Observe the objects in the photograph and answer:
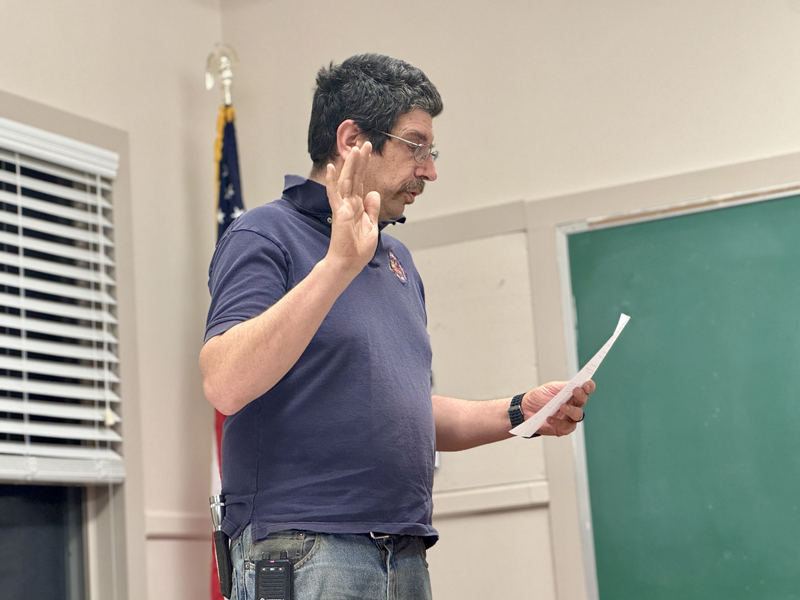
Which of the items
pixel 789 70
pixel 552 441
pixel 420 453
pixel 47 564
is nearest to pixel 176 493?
pixel 47 564

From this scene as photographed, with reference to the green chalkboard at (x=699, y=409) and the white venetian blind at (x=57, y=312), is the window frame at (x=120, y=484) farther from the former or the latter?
the green chalkboard at (x=699, y=409)

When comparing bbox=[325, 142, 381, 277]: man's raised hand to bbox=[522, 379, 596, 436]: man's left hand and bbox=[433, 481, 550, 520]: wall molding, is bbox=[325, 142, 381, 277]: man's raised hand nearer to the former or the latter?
bbox=[522, 379, 596, 436]: man's left hand

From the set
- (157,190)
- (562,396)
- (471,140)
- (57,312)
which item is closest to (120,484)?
(57,312)

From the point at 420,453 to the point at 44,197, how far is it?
6.55 feet

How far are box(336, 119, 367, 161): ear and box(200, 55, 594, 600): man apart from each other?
0.10m

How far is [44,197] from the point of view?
2.96 meters

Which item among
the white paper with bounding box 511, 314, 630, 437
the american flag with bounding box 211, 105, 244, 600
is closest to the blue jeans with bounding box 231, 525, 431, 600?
the white paper with bounding box 511, 314, 630, 437

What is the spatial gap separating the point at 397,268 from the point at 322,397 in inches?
15.0

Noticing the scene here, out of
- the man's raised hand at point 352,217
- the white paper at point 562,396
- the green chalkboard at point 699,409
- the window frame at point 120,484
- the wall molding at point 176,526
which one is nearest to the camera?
the man's raised hand at point 352,217

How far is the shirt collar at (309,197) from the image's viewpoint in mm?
1561

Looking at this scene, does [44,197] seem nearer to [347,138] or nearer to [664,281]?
[347,138]

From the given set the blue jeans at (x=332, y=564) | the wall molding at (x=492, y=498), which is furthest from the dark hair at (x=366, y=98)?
the wall molding at (x=492, y=498)

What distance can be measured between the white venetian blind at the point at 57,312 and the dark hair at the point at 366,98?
Answer: 1.45 metres

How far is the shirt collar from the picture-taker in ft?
5.12
